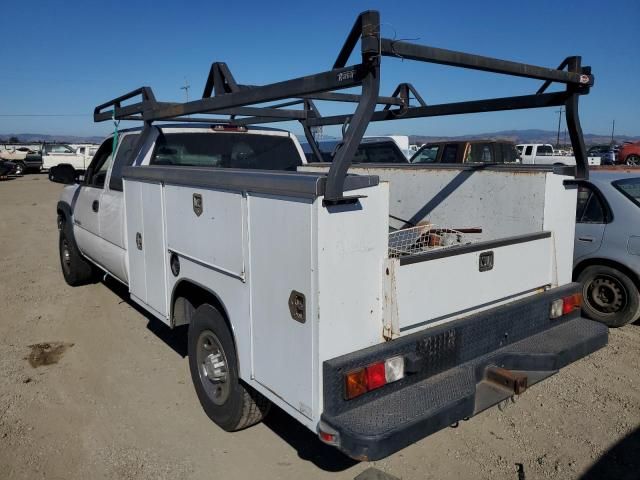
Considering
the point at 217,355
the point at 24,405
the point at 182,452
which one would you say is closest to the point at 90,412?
the point at 24,405

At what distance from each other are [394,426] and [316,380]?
395 mm

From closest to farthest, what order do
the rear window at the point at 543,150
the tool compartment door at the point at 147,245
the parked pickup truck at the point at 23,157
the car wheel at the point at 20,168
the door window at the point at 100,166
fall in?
the tool compartment door at the point at 147,245 < the door window at the point at 100,166 < the rear window at the point at 543,150 < the car wheel at the point at 20,168 < the parked pickup truck at the point at 23,157

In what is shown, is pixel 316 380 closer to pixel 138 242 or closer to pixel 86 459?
pixel 86 459

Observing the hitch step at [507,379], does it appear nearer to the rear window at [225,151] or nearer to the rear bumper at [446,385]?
the rear bumper at [446,385]

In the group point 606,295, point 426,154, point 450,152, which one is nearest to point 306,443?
point 606,295

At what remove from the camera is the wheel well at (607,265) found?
5.28m

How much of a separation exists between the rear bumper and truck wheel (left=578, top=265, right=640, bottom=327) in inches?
84.9

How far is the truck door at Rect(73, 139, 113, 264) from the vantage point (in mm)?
5578

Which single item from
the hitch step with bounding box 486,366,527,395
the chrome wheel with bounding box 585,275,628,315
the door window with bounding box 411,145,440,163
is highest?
the door window with bounding box 411,145,440,163

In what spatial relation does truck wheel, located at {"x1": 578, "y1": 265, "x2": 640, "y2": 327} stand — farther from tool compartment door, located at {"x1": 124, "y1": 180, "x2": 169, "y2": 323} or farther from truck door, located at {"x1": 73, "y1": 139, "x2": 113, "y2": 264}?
truck door, located at {"x1": 73, "y1": 139, "x2": 113, "y2": 264}

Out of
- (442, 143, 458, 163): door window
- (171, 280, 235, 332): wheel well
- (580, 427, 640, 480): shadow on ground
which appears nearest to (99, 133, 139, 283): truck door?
(171, 280, 235, 332): wheel well

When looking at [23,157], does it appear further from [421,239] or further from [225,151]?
[421,239]

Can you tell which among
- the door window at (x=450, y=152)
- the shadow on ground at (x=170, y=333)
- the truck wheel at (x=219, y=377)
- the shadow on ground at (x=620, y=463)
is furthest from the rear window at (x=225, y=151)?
the door window at (x=450, y=152)

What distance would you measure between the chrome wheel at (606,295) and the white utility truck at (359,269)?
2136mm
